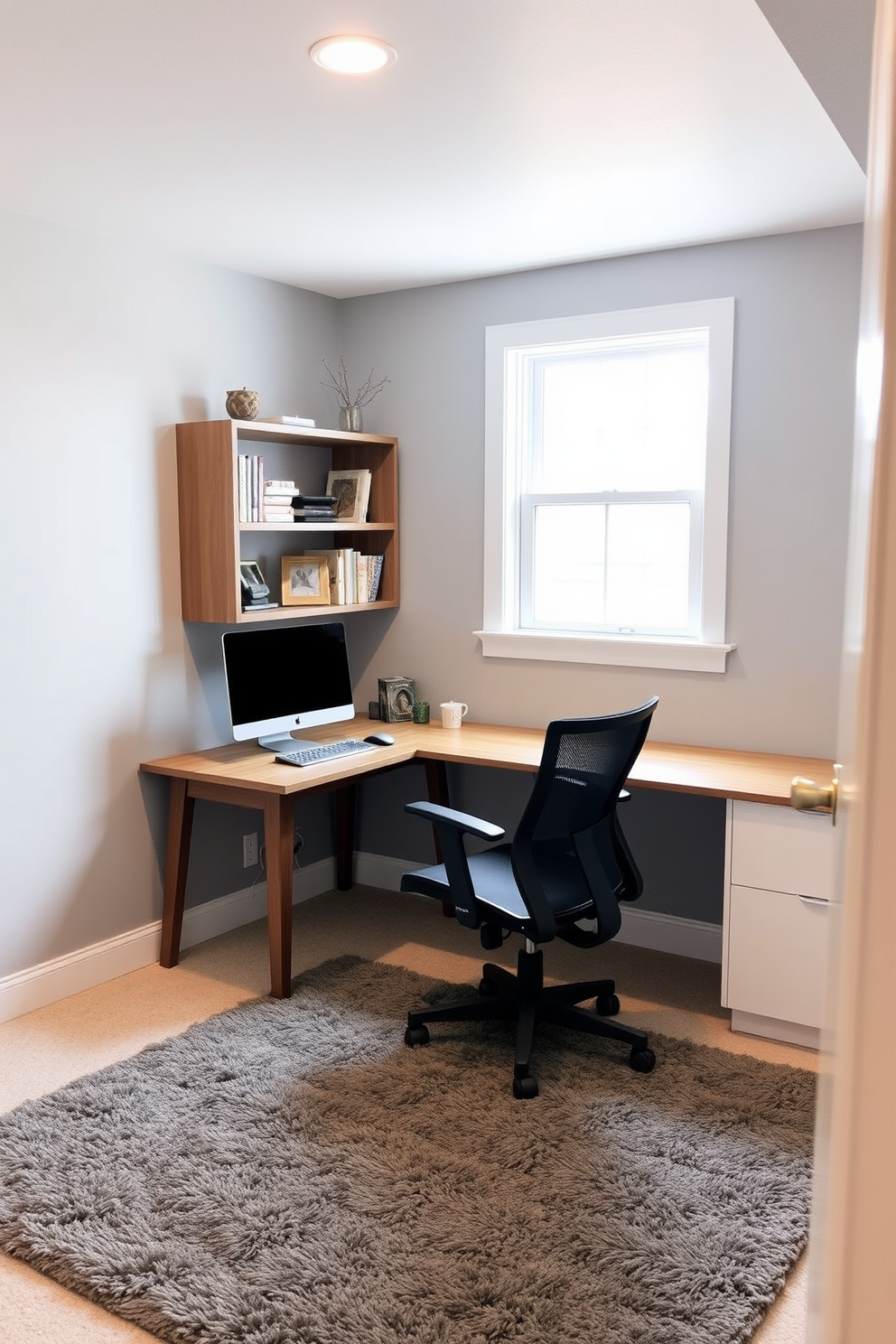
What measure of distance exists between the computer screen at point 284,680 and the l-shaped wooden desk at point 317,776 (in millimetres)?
108

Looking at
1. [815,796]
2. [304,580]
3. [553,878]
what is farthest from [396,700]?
[815,796]

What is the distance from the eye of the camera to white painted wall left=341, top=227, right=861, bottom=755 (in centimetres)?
328

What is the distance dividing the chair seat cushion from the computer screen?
934 mm

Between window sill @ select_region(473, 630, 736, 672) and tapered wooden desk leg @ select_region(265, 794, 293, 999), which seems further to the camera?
window sill @ select_region(473, 630, 736, 672)

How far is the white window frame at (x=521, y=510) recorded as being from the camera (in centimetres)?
344

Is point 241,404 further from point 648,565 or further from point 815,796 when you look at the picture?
point 815,796

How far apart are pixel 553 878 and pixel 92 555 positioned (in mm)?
1738

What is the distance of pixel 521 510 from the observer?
13.0ft

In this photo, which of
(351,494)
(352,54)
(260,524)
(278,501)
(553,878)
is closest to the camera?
(352,54)

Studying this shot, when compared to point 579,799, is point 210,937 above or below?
below

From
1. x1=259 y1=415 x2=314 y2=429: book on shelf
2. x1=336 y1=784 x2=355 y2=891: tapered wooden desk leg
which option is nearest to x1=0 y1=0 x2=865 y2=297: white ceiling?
x1=259 y1=415 x2=314 y2=429: book on shelf

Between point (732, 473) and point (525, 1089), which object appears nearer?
point (525, 1089)

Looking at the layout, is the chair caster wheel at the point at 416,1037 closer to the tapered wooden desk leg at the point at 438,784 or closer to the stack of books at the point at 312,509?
the tapered wooden desk leg at the point at 438,784

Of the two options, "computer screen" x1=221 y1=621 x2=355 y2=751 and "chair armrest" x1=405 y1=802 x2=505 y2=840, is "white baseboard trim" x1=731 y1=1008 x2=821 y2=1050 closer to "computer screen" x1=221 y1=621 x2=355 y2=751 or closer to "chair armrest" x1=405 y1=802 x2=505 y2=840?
"chair armrest" x1=405 y1=802 x2=505 y2=840
